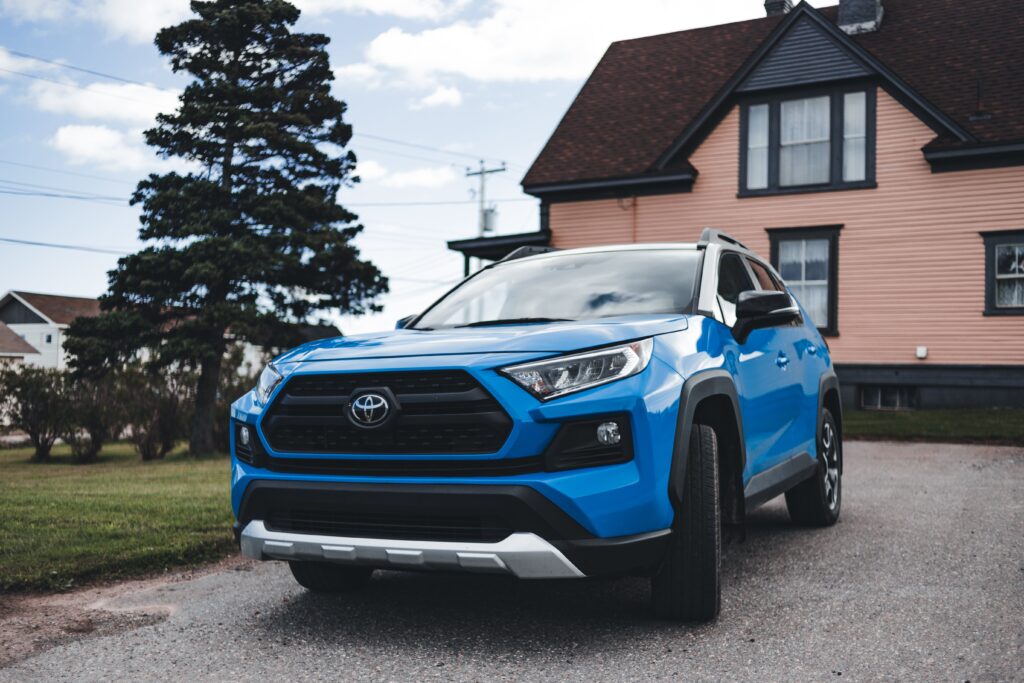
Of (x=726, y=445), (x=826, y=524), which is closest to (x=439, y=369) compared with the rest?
(x=726, y=445)

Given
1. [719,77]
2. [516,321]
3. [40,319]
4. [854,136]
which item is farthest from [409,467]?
[40,319]

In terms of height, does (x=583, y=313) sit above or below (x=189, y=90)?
below

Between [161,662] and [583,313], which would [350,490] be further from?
[583,313]

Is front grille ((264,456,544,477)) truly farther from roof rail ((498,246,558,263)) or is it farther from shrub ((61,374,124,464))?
shrub ((61,374,124,464))

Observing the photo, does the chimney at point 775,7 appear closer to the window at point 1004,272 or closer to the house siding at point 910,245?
the house siding at point 910,245

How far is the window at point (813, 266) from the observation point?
64.8 ft

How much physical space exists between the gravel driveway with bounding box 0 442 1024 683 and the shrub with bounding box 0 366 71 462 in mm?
14291

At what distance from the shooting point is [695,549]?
4262 millimetres

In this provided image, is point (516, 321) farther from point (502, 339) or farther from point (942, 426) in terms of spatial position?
point (942, 426)

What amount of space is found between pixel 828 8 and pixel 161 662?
23510 mm

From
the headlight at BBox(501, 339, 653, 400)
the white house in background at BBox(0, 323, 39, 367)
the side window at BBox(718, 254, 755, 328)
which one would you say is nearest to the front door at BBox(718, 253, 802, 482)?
the side window at BBox(718, 254, 755, 328)

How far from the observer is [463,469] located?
3.96 m

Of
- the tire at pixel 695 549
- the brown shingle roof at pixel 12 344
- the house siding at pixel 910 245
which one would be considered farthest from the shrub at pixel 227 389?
the brown shingle roof at pixel 12 344

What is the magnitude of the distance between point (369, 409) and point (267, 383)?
2.24 ft
